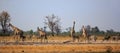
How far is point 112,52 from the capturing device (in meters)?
37.7

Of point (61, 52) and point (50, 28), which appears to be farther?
point (50, 28)

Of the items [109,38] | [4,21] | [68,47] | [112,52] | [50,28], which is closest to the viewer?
[112,52]

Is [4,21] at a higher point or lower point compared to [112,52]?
higher

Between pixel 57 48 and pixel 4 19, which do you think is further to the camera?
pixel 4 19

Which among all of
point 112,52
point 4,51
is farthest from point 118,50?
point 4,51

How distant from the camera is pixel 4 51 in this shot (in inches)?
1567

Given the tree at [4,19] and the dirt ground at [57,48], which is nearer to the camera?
the dirt ground at [57,48]

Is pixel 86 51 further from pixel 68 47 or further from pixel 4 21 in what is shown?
pixel 4 21

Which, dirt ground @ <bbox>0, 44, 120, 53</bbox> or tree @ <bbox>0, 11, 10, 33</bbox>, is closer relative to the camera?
dirt ground @ <bbox>0, 44, 120, 53</bbox>

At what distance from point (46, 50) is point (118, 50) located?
783 cm

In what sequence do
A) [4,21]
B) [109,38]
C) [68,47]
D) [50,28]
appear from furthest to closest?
[50,28]
[4,21]
[109,38]
[68,47]

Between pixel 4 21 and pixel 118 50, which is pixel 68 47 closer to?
pixel 118 50

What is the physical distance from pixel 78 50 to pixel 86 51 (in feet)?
3.00

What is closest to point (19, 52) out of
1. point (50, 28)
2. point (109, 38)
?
point (109, 38)
